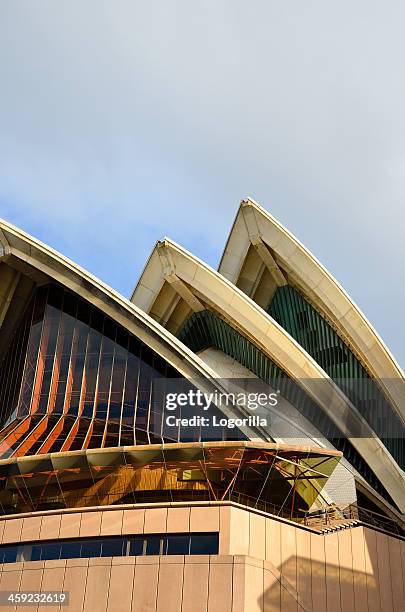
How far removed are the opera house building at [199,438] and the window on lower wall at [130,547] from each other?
4 centimetres

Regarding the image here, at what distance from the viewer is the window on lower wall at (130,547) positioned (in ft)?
62.6

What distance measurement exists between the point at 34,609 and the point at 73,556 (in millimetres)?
1623

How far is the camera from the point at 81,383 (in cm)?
2830

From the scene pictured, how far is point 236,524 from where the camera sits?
19.3m

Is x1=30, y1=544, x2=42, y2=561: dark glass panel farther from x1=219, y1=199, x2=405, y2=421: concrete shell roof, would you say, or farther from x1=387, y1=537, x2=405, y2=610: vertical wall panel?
x1=219, y1=199, x2=405, y2=421: concrete shell roof

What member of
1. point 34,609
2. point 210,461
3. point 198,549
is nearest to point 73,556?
point 34,609

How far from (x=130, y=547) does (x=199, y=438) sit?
26.2ft

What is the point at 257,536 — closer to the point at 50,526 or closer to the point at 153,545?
the point at 153,545

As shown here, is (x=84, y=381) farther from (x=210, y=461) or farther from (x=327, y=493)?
(x=327, y=493)

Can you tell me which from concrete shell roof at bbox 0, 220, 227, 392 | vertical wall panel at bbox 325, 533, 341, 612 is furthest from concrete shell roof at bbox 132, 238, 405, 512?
vertical wall panel at bbox 325, 533, 341, 612

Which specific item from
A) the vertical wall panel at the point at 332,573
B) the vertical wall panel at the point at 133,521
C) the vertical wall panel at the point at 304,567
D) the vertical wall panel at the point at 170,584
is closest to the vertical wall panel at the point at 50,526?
the vertical wall panel at the point at 133,521

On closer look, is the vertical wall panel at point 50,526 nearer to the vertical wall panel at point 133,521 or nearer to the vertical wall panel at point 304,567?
the vertical wall panel at point 133,521

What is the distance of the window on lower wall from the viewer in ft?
62.6

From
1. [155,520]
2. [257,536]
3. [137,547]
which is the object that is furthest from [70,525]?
[257,536]
